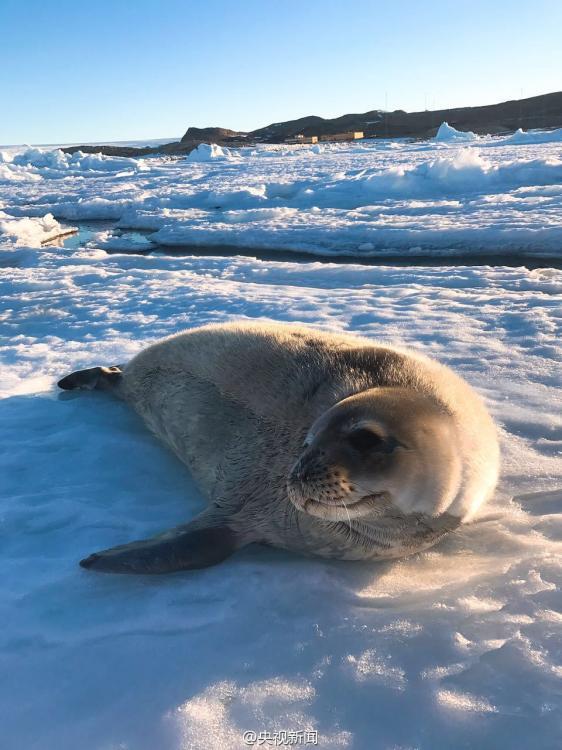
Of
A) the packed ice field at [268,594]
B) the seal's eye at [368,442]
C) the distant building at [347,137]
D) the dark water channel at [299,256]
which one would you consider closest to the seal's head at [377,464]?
the seal's eye at [368,442]

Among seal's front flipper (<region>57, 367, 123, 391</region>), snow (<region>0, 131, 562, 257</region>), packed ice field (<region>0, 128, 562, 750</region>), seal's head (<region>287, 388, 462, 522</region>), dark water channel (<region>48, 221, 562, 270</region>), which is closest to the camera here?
packed ice field (<region>0, 128, 562, 750</region>)

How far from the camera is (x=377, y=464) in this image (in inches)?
70.5

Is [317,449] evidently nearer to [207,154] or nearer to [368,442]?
[368,442]

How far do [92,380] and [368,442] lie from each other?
2.31 metres

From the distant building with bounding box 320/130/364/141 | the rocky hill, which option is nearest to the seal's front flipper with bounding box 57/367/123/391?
the rocky hill

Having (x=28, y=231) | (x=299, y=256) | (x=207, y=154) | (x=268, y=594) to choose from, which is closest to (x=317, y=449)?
(x=268, y=594)

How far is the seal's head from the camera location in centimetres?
179

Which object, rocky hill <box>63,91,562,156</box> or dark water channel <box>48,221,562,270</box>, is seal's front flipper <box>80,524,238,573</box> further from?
rocky hill <box>63,91,562,156</box>

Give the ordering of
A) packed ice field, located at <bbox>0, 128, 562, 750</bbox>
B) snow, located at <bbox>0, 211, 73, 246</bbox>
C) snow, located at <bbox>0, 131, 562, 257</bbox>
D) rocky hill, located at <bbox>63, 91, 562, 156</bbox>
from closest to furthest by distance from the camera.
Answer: packed ice field, located at <bbox>0, 128, 562, 750</bbox>
snow, located at <bbox>0, 131, 562, 257</bbox>
snow, located at <bbox>0, 211, 73, 246</bbox>
rocky hill, located at <bbox>63, 91, 562, 156</bbox>

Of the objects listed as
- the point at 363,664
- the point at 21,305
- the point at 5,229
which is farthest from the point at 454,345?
the point at 5,229

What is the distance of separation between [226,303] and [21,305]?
2146 mm

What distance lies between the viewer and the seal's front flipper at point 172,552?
6.37 feet

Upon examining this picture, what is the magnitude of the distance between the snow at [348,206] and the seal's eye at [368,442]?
773 cm

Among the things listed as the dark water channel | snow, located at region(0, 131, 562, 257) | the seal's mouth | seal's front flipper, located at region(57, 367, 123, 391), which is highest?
the seal's mouth
